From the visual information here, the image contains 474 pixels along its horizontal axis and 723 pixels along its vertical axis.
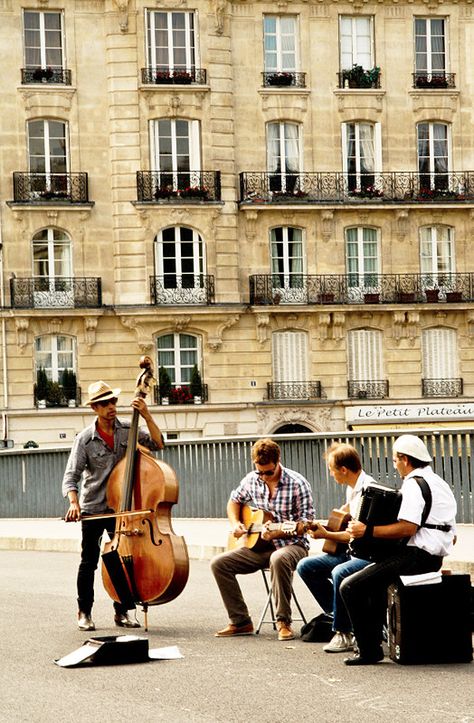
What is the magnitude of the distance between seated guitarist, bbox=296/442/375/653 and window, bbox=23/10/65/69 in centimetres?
3806

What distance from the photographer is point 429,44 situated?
49594 millimetres

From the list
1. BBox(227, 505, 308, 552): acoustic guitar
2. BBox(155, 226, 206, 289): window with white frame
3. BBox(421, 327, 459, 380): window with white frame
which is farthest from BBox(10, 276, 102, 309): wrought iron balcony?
BBox(227, 505, 308, 552): acoustic guitar

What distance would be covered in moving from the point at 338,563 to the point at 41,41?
38.5m

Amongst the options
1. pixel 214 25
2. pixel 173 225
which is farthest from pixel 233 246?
pixel 214 25

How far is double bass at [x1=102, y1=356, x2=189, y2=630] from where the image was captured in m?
11.3

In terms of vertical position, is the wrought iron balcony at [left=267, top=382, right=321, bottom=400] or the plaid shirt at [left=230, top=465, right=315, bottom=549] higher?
the wrought iron balcony at [left=267, top=382, right=321, bottom=400]

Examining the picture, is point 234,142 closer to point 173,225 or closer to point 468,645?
point 173,225

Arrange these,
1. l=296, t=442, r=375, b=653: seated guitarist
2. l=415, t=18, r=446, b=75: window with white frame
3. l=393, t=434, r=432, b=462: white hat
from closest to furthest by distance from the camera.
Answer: l=393, t=434, r=432, b=462: white hat < l=296, t=442, r=375, b=653: seated guitarist < l=415, t=18, r=446, b=75: window with white frame

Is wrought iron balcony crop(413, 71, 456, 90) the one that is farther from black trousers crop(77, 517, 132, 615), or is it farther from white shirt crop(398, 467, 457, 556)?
white shirt crop(398, 467, 457, 556)

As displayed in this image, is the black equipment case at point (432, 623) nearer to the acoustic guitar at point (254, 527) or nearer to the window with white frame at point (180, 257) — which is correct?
the acoustic guitar at point (254, 527)

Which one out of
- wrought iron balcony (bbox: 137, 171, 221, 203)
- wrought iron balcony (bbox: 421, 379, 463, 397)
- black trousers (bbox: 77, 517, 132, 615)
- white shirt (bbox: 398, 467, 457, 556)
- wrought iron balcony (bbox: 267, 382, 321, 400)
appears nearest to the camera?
white shirt (bbox: 398, 467, 457, 556)

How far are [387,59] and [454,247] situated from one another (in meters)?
6.31

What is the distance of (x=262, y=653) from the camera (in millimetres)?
10570

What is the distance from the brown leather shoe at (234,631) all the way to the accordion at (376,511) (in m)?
1.80
